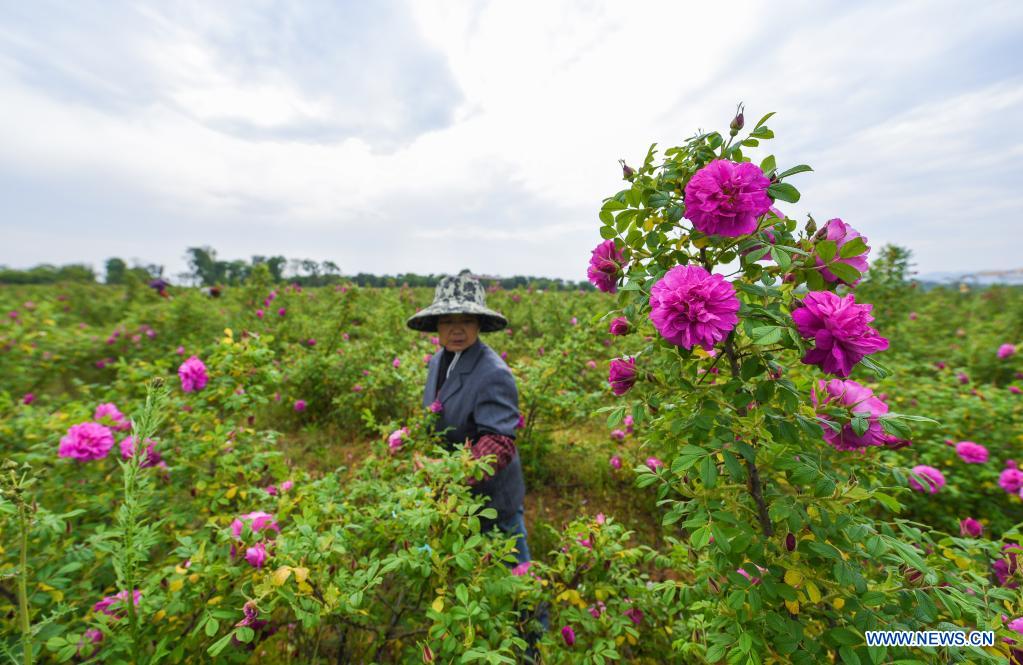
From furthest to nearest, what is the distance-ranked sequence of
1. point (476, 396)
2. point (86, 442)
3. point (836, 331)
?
point (476, 396) → point (86, 442) → point (836, 331)

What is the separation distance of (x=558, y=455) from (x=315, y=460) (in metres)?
2.22

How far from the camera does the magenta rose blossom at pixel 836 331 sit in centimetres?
68

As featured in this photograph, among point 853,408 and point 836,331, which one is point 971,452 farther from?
point 836,331

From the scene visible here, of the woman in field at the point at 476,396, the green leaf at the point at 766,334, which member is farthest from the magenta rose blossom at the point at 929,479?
the woman in field at the point at 476,396

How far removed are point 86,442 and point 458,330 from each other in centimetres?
166

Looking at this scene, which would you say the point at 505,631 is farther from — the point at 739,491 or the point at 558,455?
the point at 558,455

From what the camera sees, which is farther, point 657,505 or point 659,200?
point 657,505

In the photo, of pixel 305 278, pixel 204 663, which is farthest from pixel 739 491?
pixel 305 278

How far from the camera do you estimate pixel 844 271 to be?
2.41ft

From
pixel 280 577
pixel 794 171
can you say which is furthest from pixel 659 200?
pixel 280 577

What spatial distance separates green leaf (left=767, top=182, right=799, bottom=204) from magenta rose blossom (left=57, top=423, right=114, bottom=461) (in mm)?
2524

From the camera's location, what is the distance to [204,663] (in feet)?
3.79

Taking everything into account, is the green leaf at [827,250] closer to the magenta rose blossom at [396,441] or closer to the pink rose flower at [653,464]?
the pink rose flower at [653,464]

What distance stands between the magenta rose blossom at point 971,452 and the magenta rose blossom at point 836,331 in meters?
2.25
